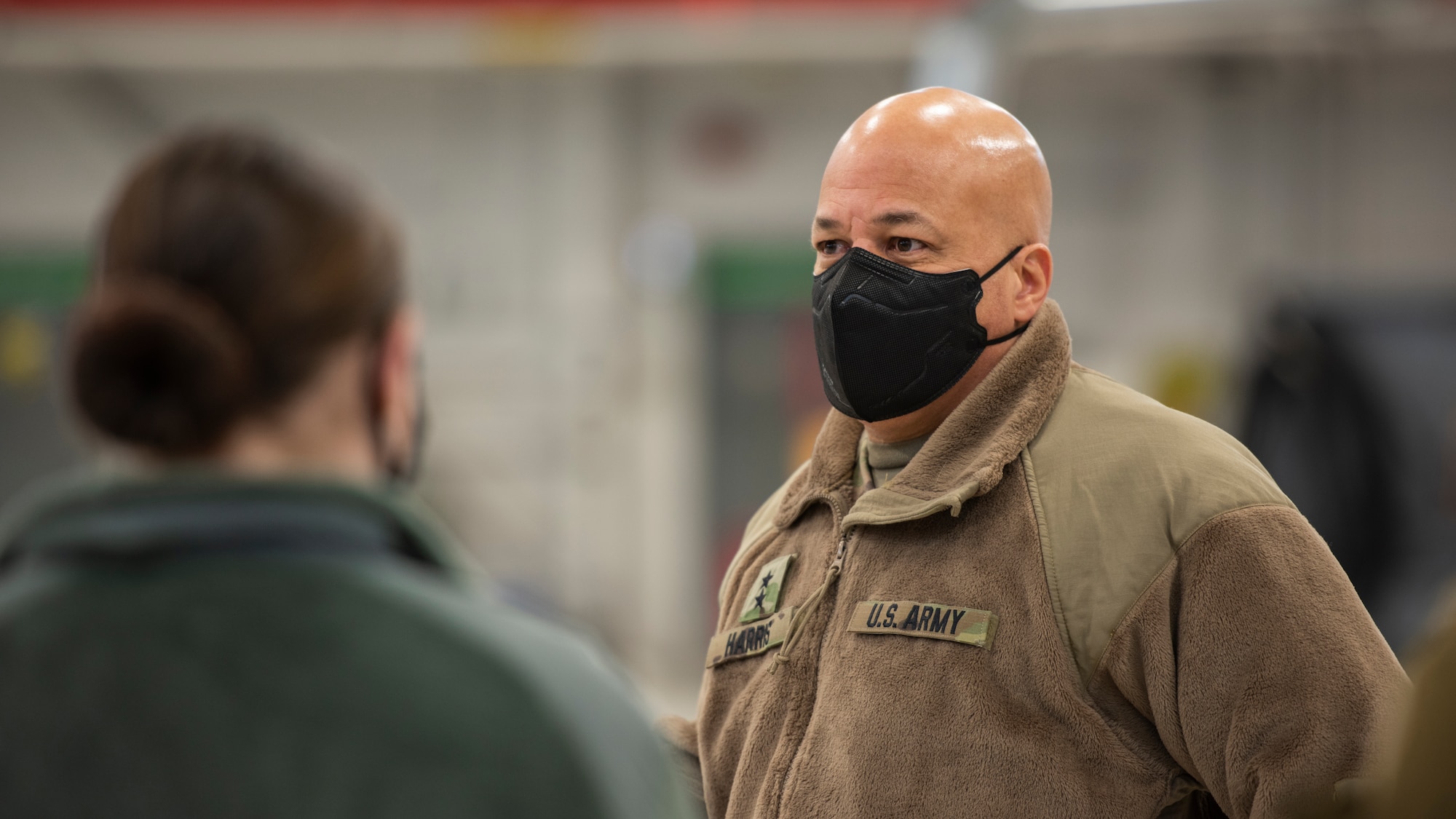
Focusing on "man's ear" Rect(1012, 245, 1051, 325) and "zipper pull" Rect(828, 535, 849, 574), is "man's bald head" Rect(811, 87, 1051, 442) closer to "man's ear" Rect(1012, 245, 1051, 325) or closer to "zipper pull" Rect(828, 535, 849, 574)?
"man's ear" Rect(1012, 245, 1051, 325)

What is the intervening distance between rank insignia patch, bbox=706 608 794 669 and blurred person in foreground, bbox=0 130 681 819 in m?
0.68

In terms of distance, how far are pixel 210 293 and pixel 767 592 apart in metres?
0.95

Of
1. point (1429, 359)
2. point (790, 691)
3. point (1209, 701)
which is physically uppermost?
point (1209, 701)

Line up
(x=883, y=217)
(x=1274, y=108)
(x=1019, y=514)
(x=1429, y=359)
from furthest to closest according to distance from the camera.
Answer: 1. (x=1274, y=108)
2. (x=1429, y=359)
3. (x=883, y=217)
4. (x=1019, y=514)

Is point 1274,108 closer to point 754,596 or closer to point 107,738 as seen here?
point 754,596

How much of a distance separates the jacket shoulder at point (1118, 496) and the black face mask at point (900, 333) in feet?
0.50

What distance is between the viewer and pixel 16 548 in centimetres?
92

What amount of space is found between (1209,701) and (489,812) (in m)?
0.80

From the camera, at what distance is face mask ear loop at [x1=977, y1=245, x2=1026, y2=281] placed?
163 cm

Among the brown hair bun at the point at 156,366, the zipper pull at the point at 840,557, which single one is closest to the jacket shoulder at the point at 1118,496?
the zipper pull at the point at 840,557

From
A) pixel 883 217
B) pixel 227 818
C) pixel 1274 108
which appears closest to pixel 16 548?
pixel 227 818

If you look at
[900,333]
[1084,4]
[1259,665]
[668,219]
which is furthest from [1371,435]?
[668,219]

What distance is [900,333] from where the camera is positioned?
1.63 m

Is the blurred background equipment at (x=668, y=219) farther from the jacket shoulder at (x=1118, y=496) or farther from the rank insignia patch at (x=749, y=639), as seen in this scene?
the jacket shoulder at (x=1118, y=496)
